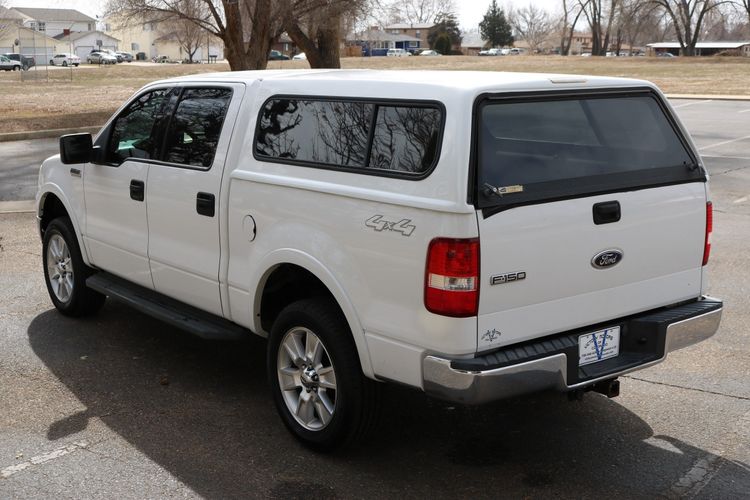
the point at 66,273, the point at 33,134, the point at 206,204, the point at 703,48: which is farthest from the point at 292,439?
the point at 703,48

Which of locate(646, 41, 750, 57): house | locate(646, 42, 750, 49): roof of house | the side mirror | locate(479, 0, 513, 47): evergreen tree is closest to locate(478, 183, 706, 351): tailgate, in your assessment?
the side mirror

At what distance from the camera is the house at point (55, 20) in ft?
454

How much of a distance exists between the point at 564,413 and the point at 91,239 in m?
3.48

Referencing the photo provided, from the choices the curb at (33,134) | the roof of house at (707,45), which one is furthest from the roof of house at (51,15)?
the curb at (33,134)

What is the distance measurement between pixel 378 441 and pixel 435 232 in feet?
4.86

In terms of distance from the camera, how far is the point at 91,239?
255 inches

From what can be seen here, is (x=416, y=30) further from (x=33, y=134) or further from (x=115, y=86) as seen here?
(x=33, y=134)

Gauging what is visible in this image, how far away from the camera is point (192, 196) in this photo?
533 cm

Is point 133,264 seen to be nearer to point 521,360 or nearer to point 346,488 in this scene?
point 346,488

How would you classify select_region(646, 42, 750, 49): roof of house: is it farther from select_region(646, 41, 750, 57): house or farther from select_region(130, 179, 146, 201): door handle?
select_region(130, 179, 146, 201): door handle

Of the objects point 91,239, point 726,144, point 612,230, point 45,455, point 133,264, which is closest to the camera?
point 612,230

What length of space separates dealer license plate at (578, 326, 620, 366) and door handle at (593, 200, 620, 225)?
526 mm

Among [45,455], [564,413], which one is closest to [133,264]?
[45,455]

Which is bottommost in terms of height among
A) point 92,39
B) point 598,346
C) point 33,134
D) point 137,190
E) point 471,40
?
point 33,134
